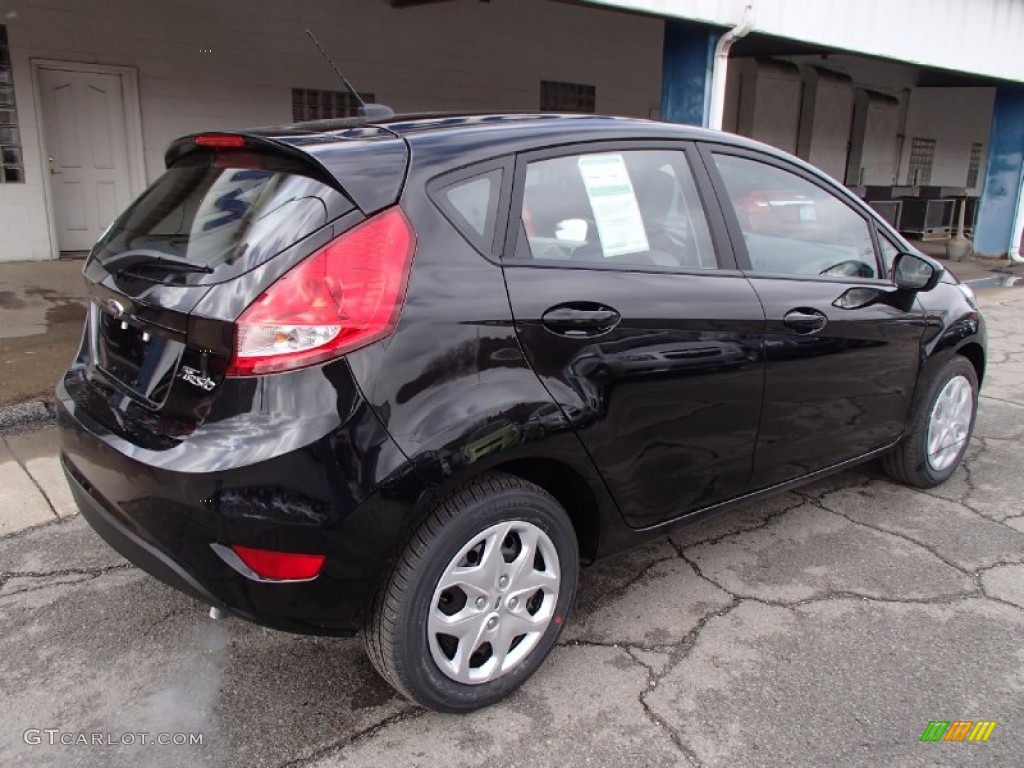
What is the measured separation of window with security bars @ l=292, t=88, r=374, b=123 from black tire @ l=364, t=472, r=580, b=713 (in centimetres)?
903

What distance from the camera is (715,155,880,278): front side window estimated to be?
9.75 feet

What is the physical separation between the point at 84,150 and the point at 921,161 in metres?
18.8

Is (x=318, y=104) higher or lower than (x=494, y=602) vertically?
higher

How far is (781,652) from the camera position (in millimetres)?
2689

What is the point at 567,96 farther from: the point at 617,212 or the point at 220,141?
the point at 220,141

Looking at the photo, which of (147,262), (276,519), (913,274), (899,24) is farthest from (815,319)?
(899,24)

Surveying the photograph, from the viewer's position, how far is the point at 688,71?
305 inches

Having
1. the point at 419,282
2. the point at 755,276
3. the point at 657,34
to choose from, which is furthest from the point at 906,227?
the point at 419,282

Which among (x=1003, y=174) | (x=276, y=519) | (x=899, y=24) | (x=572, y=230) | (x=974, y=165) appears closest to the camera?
(x=276, y=519)

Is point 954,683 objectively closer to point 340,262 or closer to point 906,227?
point 340,262

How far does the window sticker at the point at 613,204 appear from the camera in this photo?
8.32ft

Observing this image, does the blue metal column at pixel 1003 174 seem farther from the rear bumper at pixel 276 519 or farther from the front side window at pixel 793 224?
the rear bumper at pixel 276 519

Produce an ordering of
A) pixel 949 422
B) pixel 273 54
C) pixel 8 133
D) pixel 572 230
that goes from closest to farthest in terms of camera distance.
Result: pixel 572 230 < pixel 949 422 < pixel 8 133 < pixel 273 54

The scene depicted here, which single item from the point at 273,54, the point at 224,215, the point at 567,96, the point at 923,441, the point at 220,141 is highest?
the point at 273,54
